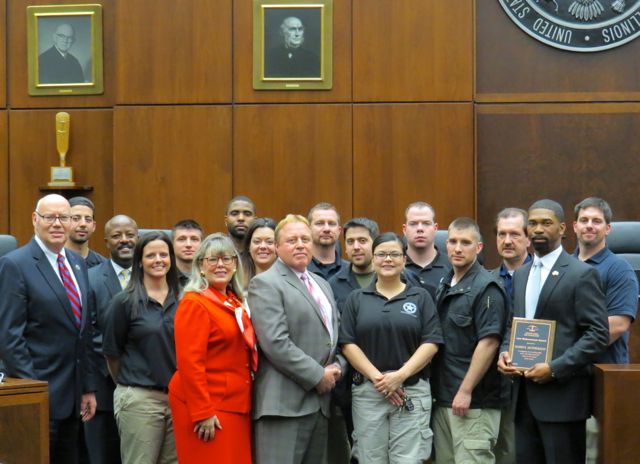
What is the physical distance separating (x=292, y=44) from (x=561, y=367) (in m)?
4.14

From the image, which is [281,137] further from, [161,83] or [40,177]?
[40,177]

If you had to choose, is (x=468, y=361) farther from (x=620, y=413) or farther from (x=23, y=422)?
(x=23, y=422)

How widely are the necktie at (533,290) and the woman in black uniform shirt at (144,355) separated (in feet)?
5.50

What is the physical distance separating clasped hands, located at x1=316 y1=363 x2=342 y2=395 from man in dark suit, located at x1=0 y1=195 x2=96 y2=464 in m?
1.21

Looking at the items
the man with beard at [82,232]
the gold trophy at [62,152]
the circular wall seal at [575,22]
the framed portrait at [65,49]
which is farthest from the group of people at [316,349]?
the framed portrait at [65,49]

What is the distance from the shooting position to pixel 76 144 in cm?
841

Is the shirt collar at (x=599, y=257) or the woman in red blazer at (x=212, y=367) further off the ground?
the shirt collar at (x=599, y=257)

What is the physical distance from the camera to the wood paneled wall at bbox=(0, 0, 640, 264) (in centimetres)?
769

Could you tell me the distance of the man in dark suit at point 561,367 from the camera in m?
4.40

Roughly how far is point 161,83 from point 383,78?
5.66ft

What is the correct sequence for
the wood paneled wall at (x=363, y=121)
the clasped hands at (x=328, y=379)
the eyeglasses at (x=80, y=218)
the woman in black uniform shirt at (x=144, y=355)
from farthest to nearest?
the wood paneled wall at (x=363, y=121) → the eyeglasses at (x=80, y=218) → the woman in black uniform shirt at (x=144, y=355) → the clasped hands at (x=328, y=379)

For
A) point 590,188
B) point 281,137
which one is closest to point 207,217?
point 281,137

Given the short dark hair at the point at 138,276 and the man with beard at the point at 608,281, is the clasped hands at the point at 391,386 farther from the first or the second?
the short dark hair at the point at 138,276

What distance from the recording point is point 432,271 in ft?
17.7
